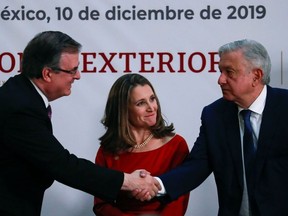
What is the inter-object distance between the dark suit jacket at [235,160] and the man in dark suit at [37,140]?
352 mm

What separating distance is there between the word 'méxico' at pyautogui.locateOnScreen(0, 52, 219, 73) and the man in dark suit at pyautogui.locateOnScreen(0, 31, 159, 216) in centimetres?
85

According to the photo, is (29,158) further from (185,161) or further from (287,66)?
(287,66)

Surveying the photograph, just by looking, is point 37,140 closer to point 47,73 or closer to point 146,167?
point 47,73

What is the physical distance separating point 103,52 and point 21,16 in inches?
18.9

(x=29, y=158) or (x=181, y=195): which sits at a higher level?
(x=29, y=158)

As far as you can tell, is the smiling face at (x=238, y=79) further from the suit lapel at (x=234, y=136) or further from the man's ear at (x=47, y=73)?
the man's ear at (x=47, y=73)

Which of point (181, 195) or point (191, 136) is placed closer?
point (181, 195)

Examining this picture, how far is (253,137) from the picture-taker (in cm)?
285

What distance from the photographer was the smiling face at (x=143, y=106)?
10.3 feet

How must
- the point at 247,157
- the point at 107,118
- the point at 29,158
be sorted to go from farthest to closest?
1. the point at 107,118
2. the point at 247,157
3. the point at 29,158

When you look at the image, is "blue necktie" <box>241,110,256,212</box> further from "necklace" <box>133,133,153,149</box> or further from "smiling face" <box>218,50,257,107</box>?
"necklace" <box>133,133,153,149</box>

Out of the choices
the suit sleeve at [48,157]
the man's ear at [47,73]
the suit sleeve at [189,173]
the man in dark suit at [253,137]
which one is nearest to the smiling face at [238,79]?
the man in dark suit at [253,137]

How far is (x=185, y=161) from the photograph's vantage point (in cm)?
308

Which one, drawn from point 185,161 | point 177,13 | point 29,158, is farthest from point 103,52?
point 29,158
